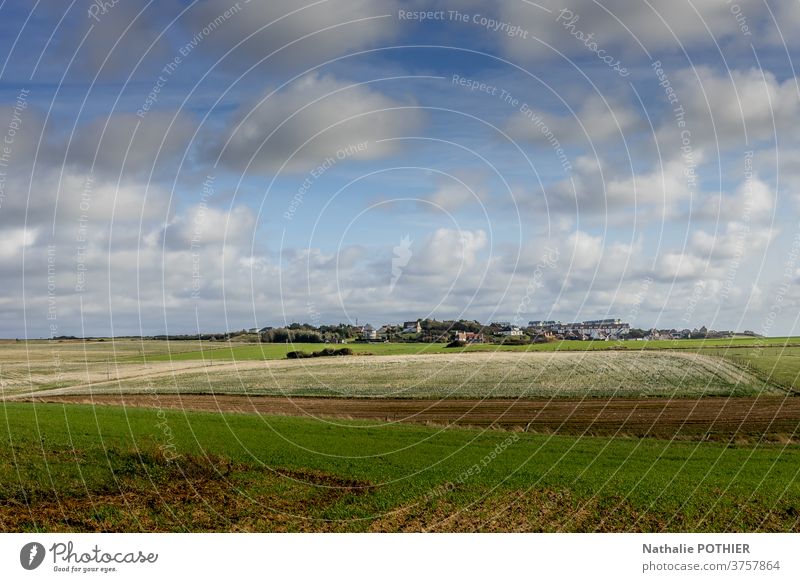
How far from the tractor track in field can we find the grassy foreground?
8.68m

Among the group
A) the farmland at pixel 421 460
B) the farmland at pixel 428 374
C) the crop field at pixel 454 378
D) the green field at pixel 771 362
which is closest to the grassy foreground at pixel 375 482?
the farmland at pixel 421 460

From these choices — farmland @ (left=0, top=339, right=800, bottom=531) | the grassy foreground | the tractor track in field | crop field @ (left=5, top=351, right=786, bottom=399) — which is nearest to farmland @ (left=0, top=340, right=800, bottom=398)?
crop field @ (left=5, top=351, right=786, bottom=399)

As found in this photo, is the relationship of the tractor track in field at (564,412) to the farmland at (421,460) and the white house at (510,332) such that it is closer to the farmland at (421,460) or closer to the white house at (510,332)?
the farmland at (421,460)

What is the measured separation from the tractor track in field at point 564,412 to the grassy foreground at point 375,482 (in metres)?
8.68

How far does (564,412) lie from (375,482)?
3551cm

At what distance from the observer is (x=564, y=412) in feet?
202

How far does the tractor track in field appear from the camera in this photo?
50906 mm

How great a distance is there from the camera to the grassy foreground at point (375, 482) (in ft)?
80.1

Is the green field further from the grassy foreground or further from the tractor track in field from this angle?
the grassy foreground

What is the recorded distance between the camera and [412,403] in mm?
71062

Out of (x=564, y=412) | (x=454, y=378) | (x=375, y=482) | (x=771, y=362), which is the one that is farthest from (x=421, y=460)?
(x=771, y=362)

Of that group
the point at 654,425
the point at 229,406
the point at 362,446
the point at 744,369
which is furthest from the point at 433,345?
the point at 362,446

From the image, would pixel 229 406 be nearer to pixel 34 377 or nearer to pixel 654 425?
pixel 654 425

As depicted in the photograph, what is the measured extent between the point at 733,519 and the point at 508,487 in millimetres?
8281
